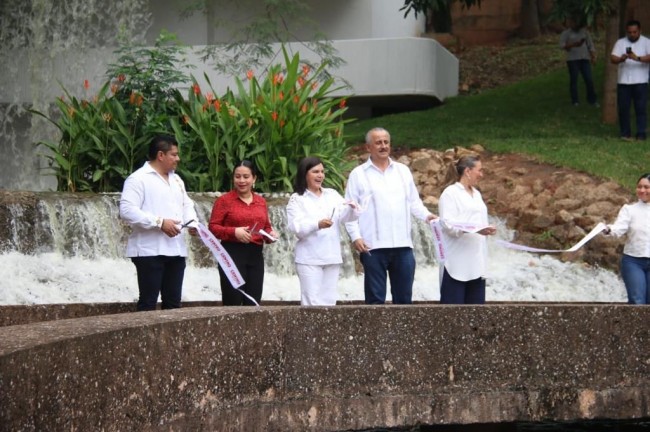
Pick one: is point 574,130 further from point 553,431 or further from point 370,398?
point 370,398

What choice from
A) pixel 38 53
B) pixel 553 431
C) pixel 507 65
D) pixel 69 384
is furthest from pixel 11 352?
pixel 507 65

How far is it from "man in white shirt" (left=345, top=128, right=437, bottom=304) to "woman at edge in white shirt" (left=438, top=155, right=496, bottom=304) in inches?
7.0

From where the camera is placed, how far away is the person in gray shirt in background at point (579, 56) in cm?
2397

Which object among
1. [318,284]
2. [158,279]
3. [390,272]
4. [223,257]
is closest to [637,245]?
[390,272]

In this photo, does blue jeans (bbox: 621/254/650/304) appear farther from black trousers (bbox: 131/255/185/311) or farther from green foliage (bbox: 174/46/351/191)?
green foliage (bbox: 174/46/351/191)

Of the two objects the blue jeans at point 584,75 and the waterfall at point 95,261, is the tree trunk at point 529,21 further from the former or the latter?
the waterfall at point 95,261

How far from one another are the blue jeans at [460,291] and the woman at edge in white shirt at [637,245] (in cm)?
158

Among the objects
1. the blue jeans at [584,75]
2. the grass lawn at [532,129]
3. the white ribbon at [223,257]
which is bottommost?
the white ribbon at [223,257]

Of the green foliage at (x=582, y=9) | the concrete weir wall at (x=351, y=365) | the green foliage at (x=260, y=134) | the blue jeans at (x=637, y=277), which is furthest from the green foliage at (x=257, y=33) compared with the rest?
the concrete weir wall at (x=351, y=365)

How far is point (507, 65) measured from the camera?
30875mm

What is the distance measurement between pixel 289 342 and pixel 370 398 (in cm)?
60

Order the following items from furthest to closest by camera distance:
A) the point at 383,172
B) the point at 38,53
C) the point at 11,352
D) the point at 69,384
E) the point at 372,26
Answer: the point at 372,26 → the point at 38,53 → the point at 383,172 → the point at 69,384 → the point at 11,352

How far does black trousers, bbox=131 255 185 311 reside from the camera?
9359mm

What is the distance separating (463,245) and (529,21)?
24.6 meters
